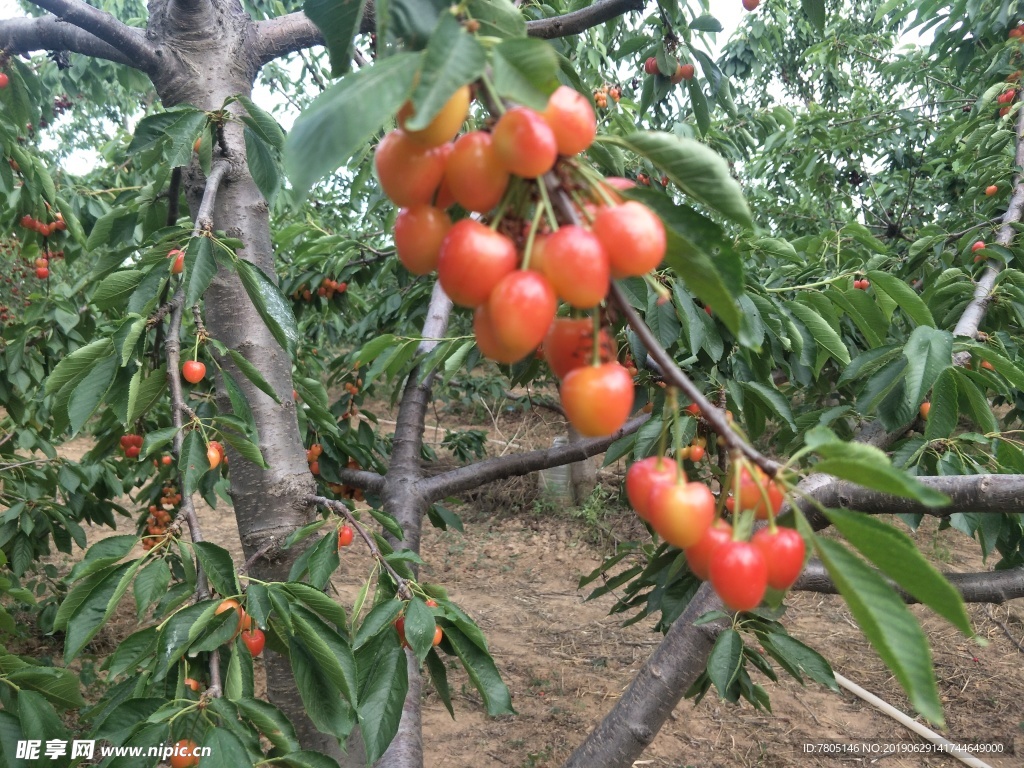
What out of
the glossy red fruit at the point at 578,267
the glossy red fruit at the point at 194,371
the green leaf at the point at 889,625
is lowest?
the green leaf at the point at 889,625

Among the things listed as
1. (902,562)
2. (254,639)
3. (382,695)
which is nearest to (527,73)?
(902,562)

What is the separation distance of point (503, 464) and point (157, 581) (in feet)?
5.00

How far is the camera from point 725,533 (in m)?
0.52

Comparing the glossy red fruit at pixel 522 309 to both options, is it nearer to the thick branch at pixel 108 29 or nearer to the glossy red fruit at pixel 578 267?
the glossy red fruit at pixel 578 267

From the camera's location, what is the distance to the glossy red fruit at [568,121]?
48 cm

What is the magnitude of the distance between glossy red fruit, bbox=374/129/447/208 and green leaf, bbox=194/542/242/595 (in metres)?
0.79

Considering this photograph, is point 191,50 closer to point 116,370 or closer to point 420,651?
point 116,370

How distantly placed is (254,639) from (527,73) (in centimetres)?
119

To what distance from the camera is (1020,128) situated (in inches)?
104

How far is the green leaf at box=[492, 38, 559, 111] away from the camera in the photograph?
0.45 m

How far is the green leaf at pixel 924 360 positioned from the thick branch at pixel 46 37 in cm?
192

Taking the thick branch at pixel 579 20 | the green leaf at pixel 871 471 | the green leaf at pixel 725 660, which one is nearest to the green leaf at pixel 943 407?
the green leaf at pixel 725 660

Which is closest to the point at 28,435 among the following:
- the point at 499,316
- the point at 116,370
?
the point at 116,370

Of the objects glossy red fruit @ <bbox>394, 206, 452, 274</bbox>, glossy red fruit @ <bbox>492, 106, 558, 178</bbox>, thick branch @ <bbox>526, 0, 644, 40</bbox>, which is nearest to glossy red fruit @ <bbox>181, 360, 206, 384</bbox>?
thick branch @ <bbox>526, 0, 644, 40</bbox>
